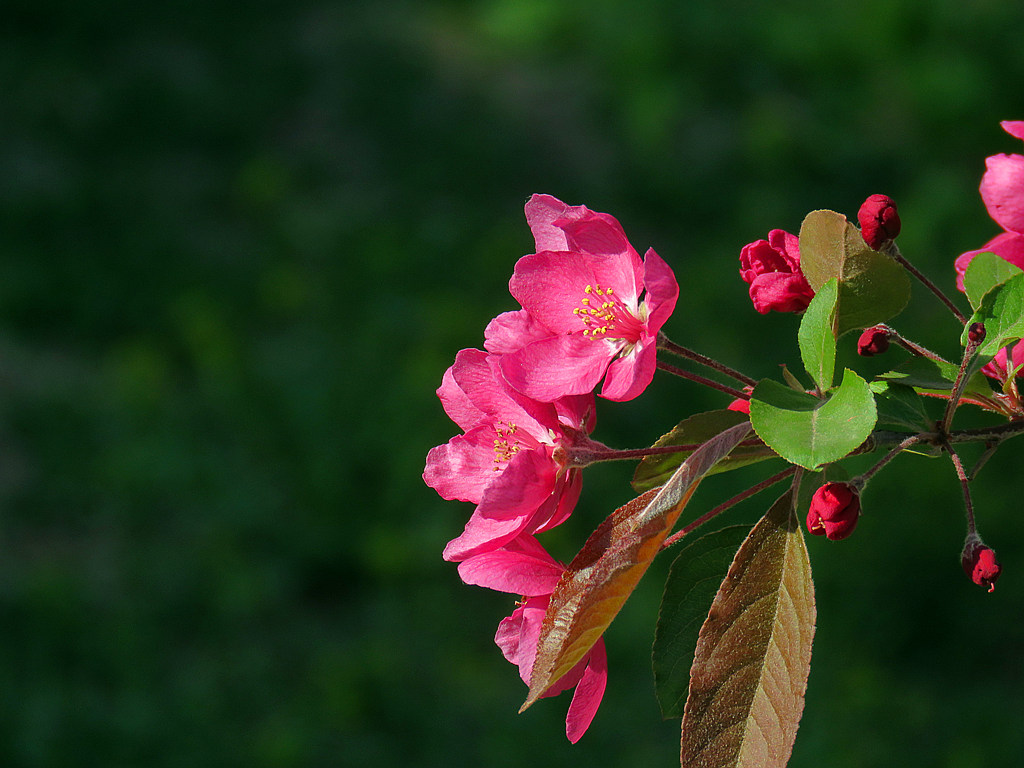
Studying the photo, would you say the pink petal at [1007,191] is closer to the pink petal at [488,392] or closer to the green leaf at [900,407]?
the green leaf at [900,407]

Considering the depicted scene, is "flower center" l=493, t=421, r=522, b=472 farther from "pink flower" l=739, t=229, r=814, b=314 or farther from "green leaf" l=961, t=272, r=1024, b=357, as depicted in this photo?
"green leaf" l=961, t=272, r=1024, b=357

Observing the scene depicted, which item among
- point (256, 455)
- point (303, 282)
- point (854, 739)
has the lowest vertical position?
point (854, 739)

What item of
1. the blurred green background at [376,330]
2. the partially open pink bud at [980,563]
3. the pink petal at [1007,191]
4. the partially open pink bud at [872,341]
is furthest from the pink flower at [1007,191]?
the blurred green background at [376,330]

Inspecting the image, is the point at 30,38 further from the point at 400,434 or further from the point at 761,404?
the point at 761,404

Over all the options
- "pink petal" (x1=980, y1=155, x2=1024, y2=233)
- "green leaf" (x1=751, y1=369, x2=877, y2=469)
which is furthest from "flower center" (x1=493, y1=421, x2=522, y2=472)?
"pink petal" (x1=980, y1=155, x2=1024, y2=233)

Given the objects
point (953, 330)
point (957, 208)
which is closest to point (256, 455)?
point (953, 330)

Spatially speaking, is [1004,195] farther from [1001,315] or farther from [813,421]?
[813,421]
